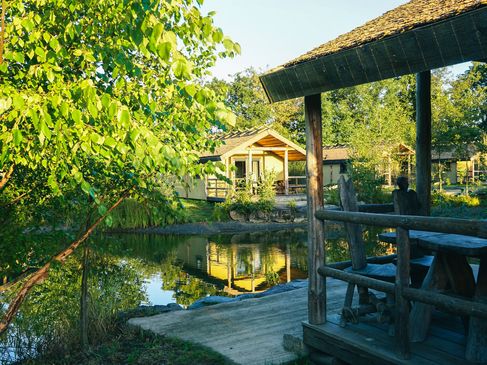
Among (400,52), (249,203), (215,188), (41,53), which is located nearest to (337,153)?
(215,188)

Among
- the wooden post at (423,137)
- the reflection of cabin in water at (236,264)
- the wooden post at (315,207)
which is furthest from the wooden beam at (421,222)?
the reflection of cabin in water at (236,264)

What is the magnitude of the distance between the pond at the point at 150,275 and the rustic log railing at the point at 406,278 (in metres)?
3.02

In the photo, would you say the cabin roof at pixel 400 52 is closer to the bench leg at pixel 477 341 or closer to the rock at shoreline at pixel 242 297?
the bench leg at pixel 477 341

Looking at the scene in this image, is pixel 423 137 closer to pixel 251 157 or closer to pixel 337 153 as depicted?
pixel 251 157

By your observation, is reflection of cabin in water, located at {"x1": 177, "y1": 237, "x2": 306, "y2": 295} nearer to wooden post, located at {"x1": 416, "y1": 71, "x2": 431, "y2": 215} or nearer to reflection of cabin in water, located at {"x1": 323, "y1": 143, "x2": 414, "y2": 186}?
wooden post, located at {"x1": 416, "y1": 71, "x2": 431, "y2": 215}

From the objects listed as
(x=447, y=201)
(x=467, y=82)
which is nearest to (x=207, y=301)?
(x=447, y=201)

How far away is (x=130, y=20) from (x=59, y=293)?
532 cm

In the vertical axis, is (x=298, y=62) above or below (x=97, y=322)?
above

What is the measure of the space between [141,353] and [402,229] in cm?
308

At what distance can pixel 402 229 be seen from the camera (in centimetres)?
397

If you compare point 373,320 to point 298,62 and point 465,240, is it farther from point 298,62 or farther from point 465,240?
point 298,62

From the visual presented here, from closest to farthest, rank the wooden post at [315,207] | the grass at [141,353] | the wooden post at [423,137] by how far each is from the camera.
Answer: the wooden post at [315,207], the grass at [141,353], the wooden post at [423,137]

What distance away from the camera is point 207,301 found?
26.4 ft

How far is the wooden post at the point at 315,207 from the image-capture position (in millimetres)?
4887
